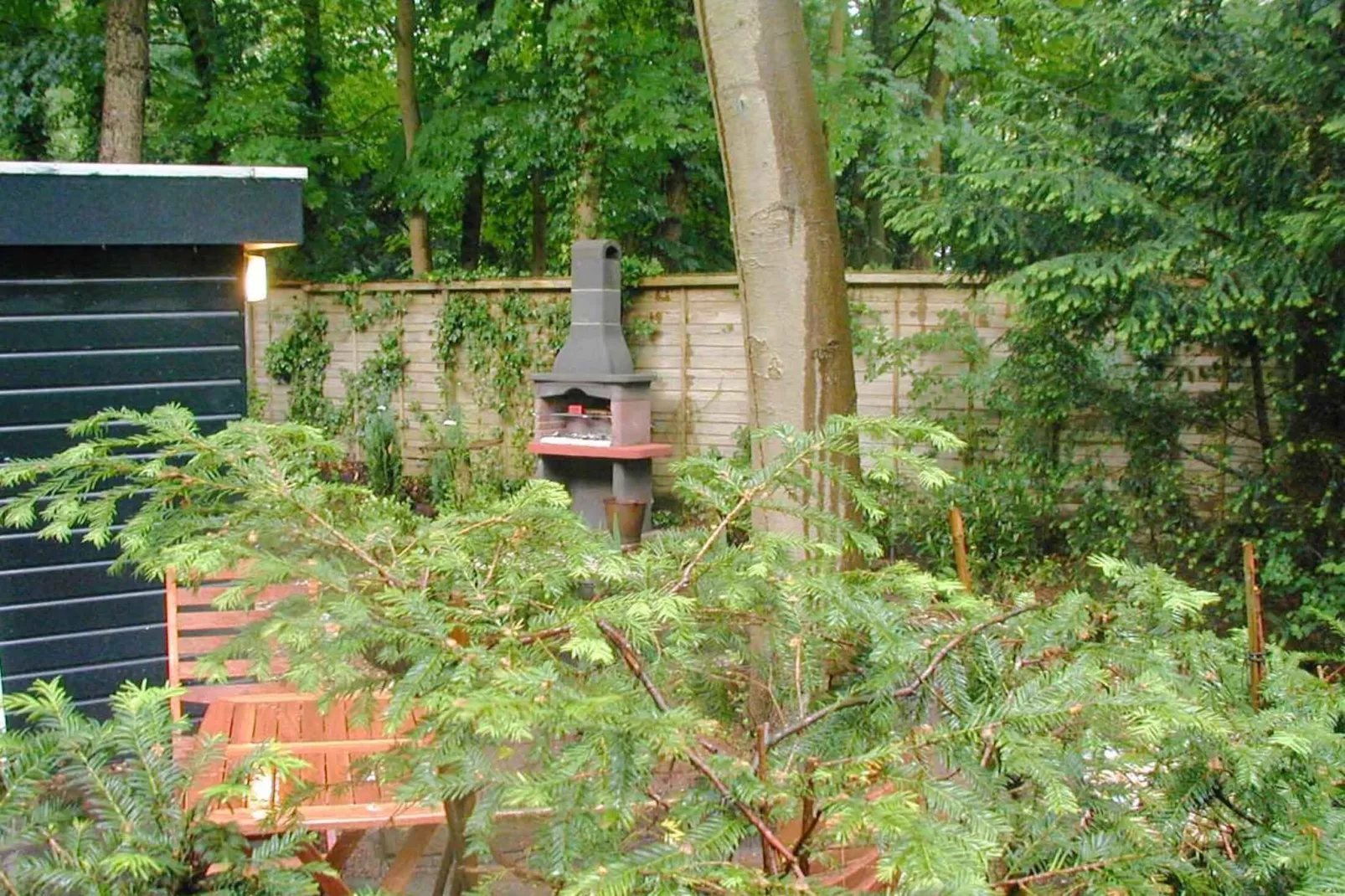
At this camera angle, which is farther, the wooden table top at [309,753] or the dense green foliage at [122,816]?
the wooden table top at [309,753]

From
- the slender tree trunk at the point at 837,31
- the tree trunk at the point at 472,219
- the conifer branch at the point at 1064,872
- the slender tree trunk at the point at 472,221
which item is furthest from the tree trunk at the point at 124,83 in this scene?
the conifer branch at the point at 1064,872

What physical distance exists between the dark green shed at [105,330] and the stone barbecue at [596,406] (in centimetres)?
478

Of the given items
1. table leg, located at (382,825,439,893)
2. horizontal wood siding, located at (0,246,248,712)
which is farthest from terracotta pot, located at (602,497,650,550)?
table leg, located at (382,825,439,893)

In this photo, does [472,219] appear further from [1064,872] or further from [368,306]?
[1064,872]

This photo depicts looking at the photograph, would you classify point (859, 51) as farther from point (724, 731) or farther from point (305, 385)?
point (724, 731)

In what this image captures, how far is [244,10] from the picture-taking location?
46.9 ft

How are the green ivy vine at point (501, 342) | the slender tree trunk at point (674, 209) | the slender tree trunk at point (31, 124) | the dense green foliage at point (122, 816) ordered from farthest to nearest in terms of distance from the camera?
the slender tree trunk at point (674, 209) < the slender tree trunk at point (31, 124) < the green ivy vine at point (501, 342) < the dense green foliage at point (122, 816)

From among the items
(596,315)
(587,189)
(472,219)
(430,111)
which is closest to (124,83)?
(587,189)

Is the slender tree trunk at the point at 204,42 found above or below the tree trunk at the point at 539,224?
above

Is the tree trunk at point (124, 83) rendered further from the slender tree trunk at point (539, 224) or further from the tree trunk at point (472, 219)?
the slender tree trunk at point (539, 224)

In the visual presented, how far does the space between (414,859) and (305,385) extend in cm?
1012

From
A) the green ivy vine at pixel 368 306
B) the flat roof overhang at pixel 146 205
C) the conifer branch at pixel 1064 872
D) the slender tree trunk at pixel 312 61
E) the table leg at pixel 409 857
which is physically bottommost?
the table leg at pixel 409 857

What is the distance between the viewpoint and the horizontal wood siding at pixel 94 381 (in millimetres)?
3785

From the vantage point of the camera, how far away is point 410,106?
1316cm
